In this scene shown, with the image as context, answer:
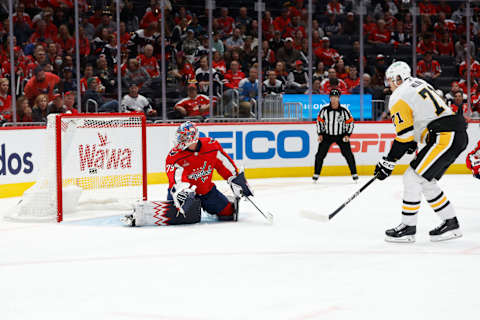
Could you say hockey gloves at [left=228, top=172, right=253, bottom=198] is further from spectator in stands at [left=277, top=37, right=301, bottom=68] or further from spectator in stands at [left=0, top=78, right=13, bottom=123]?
spectator in stands at [left=277, top=37, right=301, bottom=68]

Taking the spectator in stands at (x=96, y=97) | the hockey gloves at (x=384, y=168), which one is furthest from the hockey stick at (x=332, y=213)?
the spectator in stands at (x=96, y=97)

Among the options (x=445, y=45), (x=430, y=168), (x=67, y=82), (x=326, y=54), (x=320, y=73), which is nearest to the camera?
(x=430, y=168)

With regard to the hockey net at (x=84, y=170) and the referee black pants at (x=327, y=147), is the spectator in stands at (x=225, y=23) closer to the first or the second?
the referee black pants at (x=327, y=147)

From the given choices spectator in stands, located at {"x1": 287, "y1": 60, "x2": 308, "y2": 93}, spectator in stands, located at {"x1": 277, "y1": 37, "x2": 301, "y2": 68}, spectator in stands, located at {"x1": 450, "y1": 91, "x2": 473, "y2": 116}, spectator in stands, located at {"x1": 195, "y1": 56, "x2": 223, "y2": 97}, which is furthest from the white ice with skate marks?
spectator in stands, located at {"x1": 277, "y1": 37, "x2": 301, "y2": 68}

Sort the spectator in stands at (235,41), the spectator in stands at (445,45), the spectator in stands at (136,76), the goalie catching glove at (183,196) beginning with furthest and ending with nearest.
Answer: the spectator in stands at (445,45) → the spectator in stands at (235,41) → the spectator in stands at (136,76) → the goalie catching glove at (183,196)

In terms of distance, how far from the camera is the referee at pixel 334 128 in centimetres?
972

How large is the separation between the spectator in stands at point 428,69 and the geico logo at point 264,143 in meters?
2.92

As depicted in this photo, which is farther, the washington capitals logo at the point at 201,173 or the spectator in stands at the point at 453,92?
the spectator in stands at the point at 453,92

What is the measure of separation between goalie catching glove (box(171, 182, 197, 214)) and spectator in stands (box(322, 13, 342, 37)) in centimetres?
702

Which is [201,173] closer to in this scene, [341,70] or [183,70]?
[183,70]

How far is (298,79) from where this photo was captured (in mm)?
11531

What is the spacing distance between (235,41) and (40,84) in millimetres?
3338

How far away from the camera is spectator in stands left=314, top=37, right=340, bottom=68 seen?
39.7ft

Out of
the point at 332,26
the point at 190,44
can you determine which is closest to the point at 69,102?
the point at 190,44
